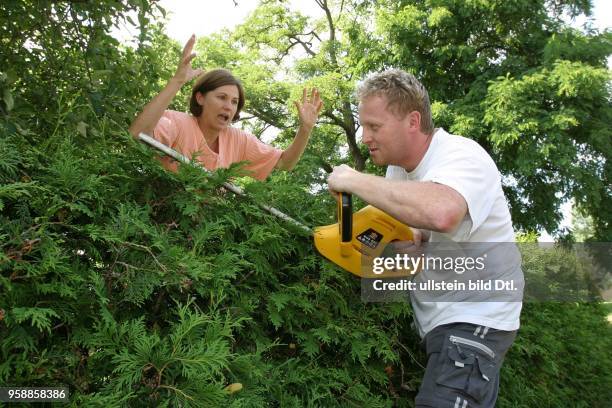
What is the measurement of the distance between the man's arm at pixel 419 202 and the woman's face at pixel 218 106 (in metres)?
1.56

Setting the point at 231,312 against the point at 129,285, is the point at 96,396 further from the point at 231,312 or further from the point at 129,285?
the point at 231,312

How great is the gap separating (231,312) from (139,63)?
2530 mm

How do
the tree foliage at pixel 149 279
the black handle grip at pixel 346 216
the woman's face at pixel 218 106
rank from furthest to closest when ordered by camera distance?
the woman's face at pixel 218 106 → the black handle grip at pixel 346 216 → the tree foliage at pixel 149 279

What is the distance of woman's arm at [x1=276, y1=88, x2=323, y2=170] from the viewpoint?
3.74 meters

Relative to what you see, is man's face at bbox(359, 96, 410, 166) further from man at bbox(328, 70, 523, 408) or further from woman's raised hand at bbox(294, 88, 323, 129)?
woman's raised hand at bbox(294, 88, 323, 129)

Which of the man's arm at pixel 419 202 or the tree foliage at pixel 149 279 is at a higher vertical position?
the man's arm at pixel 419 202

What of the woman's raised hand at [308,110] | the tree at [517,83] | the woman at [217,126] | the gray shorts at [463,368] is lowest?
the gray shorts at [463,368]

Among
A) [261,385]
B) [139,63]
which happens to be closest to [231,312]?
[261,385]

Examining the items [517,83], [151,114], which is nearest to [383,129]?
[151,114]

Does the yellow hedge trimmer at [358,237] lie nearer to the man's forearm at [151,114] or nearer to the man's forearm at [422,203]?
the man's forearm at [422,203]

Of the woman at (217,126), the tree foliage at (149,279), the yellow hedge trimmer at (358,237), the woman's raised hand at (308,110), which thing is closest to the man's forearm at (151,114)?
the woman at (217,126)

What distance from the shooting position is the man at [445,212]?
2195 mm

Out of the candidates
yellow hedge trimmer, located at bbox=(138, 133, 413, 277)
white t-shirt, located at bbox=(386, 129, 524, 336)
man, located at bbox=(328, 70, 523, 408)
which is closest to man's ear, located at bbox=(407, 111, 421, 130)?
man, located at bbox=(328, 70, 523, 408)

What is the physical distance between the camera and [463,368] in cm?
226
